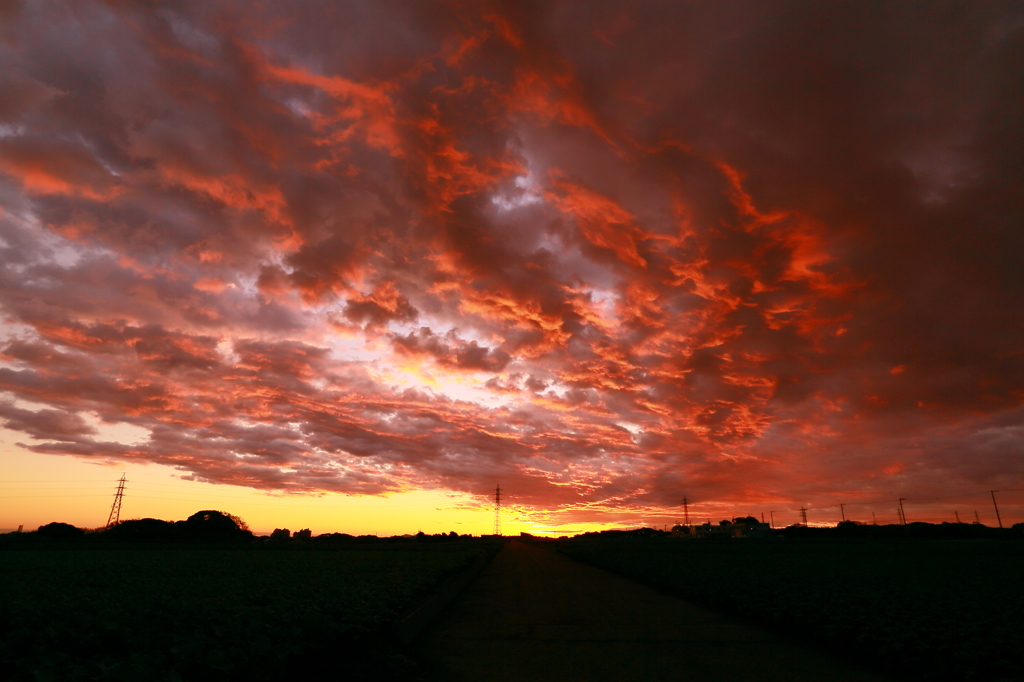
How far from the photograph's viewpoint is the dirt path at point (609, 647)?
9.43m

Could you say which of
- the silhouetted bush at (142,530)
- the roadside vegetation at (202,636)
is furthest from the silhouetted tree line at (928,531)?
the silhouetted bush at (142,530)

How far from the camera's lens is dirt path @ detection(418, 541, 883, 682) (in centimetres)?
943

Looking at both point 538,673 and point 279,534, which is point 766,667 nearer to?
point 538,673

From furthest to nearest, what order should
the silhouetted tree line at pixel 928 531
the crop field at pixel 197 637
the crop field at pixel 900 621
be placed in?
the silhouetted tree line at pixel 928 531 < the crop field at pixel 900 621 < the crop field at pixel 197 637

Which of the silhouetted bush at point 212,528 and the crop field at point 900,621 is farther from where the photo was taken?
the silhouetted bush at point 212,528

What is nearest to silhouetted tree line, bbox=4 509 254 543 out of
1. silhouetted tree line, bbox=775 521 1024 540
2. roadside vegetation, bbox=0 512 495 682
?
roadside vegetation, bbox=0 512 495 682

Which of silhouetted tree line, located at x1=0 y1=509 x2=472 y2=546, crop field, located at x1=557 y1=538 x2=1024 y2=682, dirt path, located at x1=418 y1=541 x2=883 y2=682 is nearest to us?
crop field, located at x1=557 y1=538 x2=1024 y2=682

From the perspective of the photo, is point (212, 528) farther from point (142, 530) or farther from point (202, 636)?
point (202, 636)

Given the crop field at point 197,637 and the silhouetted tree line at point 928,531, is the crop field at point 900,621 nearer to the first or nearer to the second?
the crop field at point 197,637

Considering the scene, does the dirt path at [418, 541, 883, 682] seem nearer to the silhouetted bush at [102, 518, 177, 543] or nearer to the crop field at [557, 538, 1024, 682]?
the crop field at [557, 538, 1024, 682]

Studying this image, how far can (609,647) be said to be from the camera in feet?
37.6

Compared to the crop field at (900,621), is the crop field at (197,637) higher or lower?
higher

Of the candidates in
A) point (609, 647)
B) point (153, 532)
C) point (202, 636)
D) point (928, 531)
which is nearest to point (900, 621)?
point (609, 647)

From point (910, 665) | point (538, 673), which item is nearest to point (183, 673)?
point (538, 673)
